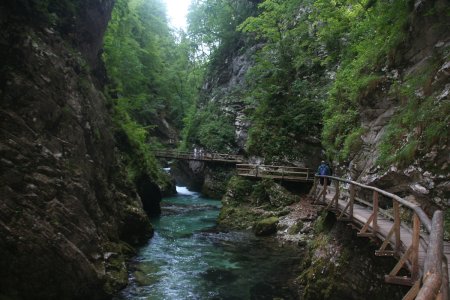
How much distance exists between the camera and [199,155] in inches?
1460

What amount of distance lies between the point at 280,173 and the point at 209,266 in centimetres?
1152

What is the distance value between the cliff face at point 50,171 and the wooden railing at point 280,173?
11934mm

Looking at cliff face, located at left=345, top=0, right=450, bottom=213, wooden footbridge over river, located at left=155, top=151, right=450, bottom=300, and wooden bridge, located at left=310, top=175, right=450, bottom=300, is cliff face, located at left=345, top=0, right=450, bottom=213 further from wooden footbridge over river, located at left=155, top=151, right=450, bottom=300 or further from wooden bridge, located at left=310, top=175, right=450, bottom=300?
wooden bridge, located at left=310, top=175, right=450, bottom=300

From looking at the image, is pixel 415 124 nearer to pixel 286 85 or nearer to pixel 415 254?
pixel 415 254

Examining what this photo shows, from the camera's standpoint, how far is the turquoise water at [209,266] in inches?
466

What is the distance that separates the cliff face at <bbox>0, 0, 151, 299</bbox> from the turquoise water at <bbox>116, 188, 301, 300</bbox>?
3.95 ft

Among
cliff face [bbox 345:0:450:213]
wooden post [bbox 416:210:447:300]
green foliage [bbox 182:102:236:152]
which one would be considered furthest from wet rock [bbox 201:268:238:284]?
green foliage [bbox 182:102:236:152]

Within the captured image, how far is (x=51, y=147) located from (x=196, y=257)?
761cm

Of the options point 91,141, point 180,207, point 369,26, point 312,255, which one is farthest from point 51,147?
point 180,207

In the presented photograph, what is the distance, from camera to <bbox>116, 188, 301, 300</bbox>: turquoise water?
38.8 ft

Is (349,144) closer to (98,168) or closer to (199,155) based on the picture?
(98,168)

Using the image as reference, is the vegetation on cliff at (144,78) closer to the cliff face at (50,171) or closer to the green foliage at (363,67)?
the cliff face at (50,171)

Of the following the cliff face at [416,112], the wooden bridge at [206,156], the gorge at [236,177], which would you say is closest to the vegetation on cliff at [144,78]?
the gorge at [236,177]

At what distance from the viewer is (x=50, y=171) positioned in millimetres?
10719
